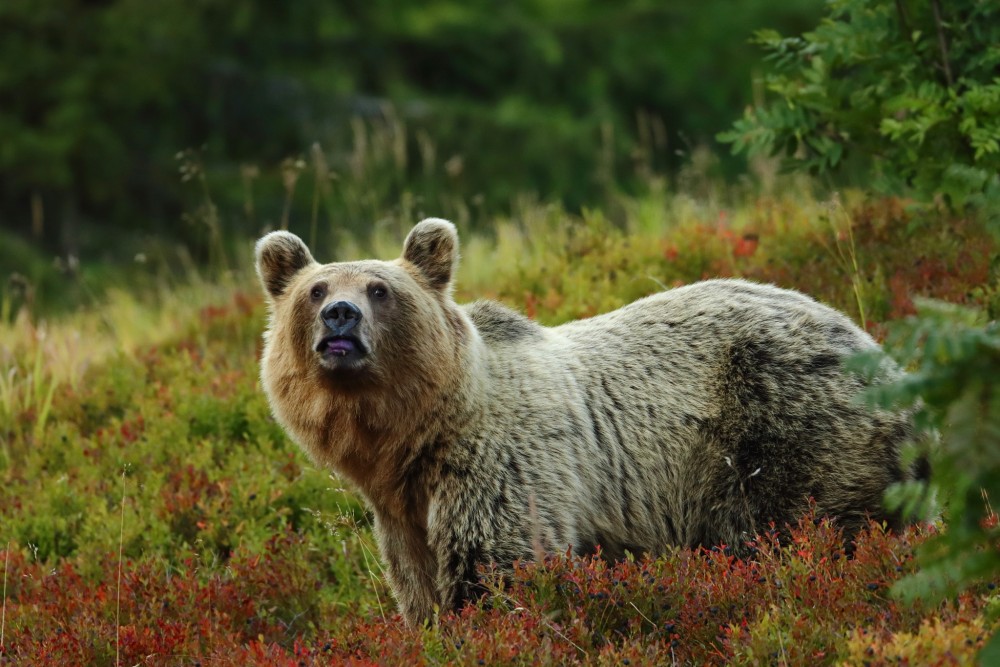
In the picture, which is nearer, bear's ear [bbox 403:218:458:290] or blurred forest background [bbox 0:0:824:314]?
bear's ear [bbox 403:218:458:290]

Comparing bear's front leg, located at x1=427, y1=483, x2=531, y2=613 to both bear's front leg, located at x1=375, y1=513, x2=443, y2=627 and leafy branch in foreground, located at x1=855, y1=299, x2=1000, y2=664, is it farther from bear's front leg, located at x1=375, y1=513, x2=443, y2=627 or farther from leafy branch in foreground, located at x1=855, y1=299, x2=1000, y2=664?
leafy branch in foreground, located at x1=855, y1=299, x2=1000, y2=664

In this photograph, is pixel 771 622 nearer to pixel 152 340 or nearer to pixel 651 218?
pixel 651 218

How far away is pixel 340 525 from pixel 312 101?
12.7m

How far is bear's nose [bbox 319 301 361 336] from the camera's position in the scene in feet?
15.7

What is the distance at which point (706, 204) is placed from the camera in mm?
10344

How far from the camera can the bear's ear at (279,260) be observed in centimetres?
559

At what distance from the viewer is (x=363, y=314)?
16.1 ft

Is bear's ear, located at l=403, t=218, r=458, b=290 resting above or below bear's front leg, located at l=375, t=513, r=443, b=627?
above

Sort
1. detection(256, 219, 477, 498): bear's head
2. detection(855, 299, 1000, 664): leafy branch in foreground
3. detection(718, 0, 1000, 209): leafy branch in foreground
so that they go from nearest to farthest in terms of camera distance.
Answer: detection(855, 299, 1000, 664): leafy branch in foreground, detection(256, 219, 477, 498): bear's head, detection(718, 0, 1000, 209): leafy branch in foreground

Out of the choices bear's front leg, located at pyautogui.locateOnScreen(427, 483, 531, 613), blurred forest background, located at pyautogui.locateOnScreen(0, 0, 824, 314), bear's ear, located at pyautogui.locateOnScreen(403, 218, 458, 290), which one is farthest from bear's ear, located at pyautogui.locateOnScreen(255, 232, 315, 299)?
blurred forest background, located at pyautogui.locateOnScreen(0, 0, 824, 314)

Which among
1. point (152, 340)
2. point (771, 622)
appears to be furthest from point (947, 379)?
point (152, 340)

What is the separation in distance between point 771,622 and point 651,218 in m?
5.50

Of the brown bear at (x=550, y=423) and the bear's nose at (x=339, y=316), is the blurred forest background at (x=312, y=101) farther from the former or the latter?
the bear's nose at (x=339, y=316)

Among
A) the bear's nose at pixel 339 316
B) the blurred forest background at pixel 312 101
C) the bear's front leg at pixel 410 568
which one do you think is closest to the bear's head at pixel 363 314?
the bear's nose at pixel 339 316
